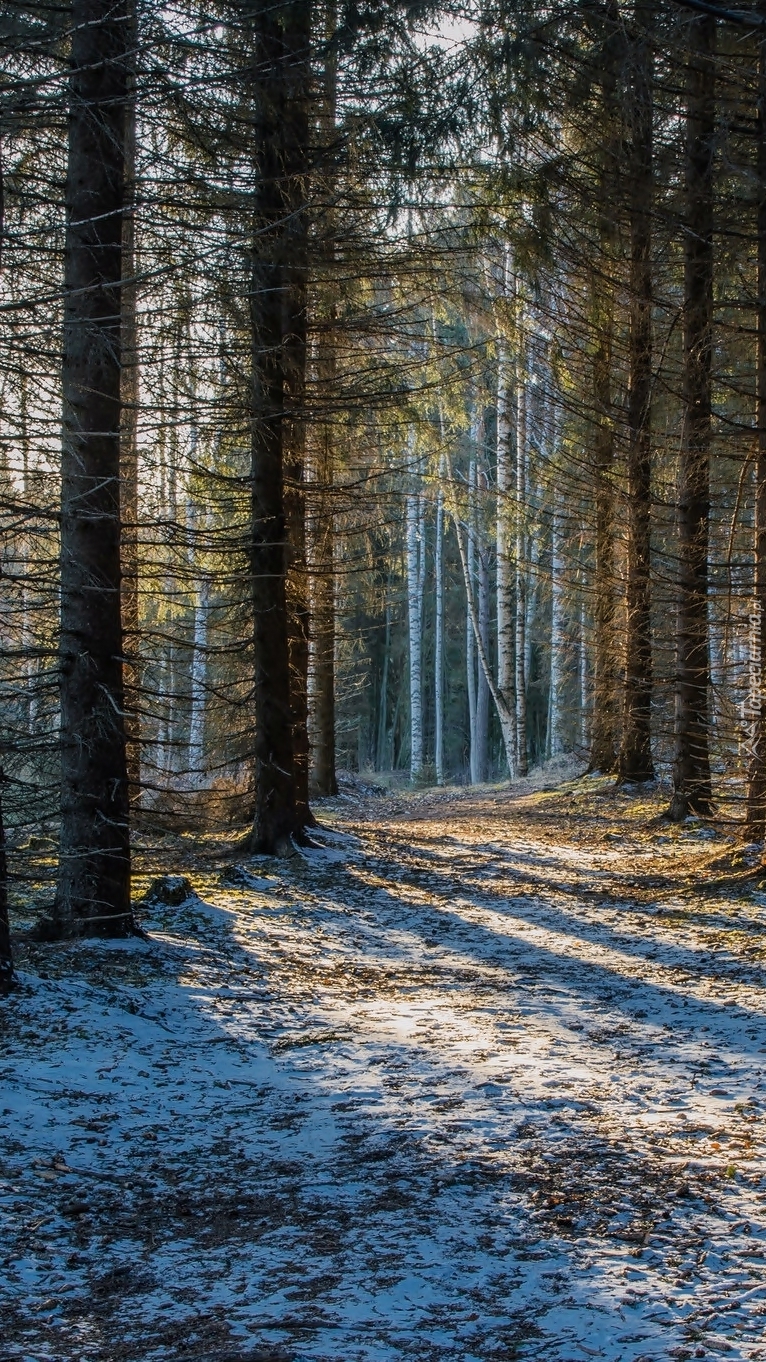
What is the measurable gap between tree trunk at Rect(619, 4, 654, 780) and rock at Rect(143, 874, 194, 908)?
17.6 feet

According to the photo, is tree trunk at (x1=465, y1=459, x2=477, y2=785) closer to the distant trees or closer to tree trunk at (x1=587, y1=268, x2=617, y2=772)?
tree trunk at (x1=587, y1=268, x2=617, y2=772)

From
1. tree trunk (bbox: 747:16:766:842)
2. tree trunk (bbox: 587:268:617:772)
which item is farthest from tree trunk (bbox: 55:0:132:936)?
tree trunk (bbox: 587:268:617:772)

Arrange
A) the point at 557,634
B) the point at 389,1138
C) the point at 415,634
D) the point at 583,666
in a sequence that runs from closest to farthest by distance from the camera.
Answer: the point at 389,1138, the point at 583,666, the point at 557,634, the point at 415,634

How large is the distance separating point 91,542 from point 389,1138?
4294mm

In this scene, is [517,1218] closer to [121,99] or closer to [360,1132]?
[360,1132]

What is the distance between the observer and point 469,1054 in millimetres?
5332

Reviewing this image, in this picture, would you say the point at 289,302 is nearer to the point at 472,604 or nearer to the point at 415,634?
the point at 415,634

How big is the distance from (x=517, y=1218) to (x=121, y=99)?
6.38 m

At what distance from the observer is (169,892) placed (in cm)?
840

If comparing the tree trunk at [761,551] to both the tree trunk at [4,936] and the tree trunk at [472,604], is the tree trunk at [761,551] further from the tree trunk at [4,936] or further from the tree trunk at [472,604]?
the tree trunk at [472,604]

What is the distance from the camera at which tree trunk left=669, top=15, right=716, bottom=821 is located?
9.67 metres

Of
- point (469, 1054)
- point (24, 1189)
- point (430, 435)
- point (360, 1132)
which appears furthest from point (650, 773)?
point (24, 1189)

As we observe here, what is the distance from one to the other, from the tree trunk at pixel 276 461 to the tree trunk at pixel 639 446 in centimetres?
315

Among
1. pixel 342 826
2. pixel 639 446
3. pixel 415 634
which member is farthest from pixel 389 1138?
pixel 415 634
